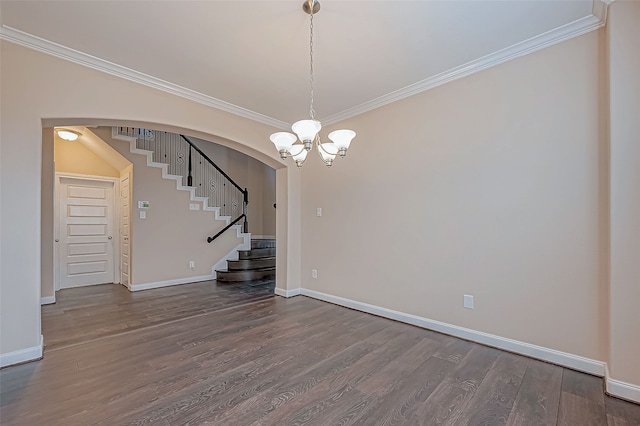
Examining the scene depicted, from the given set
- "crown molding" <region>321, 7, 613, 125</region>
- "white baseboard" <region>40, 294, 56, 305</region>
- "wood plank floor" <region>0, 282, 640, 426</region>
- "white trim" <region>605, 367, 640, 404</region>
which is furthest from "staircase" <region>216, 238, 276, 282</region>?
"white trim" <region>605, 367, 640, 404</region>

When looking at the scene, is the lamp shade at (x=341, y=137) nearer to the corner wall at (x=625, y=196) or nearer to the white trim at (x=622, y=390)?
the corner wall at (x=625, y=196)

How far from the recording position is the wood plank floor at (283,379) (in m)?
1.76

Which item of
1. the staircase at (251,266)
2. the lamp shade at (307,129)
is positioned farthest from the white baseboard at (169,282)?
the lamp shade at (307,129)

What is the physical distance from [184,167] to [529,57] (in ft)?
19.2

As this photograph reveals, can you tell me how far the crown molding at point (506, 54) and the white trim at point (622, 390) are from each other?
2.66 meters

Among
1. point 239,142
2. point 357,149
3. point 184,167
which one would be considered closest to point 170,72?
point 239,142

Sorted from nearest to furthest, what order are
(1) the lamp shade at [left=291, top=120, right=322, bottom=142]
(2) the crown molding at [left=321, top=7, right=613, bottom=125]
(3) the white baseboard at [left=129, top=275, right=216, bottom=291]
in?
(1) the lamp shade at [left=291, top=120, right=322, bottom=142] → (2) the crown molding at [left=321, top=7, right=613, bottom=125] → (3) the white baseboard at [left=129, top=275, right=216, bottom=291]

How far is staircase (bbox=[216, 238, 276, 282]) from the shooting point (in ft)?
19.0

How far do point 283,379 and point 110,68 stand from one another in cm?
335

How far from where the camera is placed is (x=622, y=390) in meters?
1.95

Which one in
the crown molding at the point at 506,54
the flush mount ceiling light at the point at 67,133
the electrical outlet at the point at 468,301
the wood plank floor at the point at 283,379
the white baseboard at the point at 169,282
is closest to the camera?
the wood plank floor at the point at 283,379

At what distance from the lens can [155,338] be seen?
294cm

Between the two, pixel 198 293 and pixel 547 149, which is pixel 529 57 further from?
pixel 198 293

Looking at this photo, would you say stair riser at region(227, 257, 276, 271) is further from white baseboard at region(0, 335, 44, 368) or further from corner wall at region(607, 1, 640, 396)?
corner wall at region(607, 1, 640, 396)
